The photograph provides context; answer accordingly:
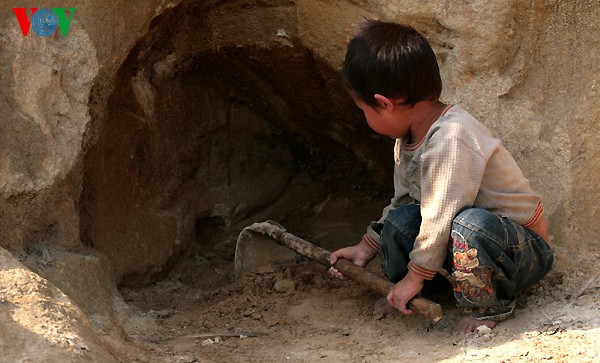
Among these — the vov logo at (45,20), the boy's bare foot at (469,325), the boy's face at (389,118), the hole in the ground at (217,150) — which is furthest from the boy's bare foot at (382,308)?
the vov logo at (45,20)

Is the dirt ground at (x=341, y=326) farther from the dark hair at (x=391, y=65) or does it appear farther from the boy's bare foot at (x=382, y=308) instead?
the dark hair at (x=391, y=65)

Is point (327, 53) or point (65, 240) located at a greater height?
point (327, 53)

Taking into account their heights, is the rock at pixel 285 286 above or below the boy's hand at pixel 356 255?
below

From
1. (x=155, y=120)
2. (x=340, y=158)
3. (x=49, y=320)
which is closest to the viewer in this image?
(x=49, y=320)

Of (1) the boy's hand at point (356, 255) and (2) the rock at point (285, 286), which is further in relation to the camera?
(2) the rock at point (285, 286)

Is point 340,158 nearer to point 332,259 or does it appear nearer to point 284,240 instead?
point 284,240

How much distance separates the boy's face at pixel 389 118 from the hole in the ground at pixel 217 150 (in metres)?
0.78

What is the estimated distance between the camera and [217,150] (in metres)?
3.25

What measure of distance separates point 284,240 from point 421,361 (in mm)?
841

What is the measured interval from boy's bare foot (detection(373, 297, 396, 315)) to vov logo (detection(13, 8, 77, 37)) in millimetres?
1135

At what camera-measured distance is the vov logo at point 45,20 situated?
83.0 inches

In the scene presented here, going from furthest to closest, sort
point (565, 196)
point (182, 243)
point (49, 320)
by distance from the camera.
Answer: point (182, 243), point (565, 196), point (49, 320)

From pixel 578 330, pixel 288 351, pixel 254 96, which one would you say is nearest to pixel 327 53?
pixel 254 96

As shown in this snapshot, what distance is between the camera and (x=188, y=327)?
2191 millimetres
